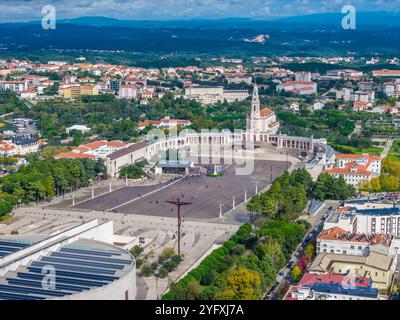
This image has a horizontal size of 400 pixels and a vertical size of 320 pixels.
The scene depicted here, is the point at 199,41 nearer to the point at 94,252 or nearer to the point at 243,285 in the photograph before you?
the point at 94,252

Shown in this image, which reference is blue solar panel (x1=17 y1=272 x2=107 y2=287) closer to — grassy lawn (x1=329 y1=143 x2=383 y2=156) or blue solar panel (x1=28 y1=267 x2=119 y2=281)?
blue solar panel (x1=28 y1=267 x2=119 y2=281)

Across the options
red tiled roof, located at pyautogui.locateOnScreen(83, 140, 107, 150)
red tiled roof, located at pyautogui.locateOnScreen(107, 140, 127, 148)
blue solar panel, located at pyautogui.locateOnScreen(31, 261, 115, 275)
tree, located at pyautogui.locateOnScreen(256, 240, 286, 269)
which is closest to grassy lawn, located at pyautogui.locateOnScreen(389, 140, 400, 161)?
red tiled roof, located at pyautogui.locateOnScreen(107, 140, 127, 148)

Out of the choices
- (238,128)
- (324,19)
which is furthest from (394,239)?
(324,19)

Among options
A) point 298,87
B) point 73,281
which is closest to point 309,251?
point 73,281

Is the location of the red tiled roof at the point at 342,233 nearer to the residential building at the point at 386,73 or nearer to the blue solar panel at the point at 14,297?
the blue solar panel at the point at 14,297

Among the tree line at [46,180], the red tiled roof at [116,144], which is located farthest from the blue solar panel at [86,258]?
the red tiled roof at [116,144]
